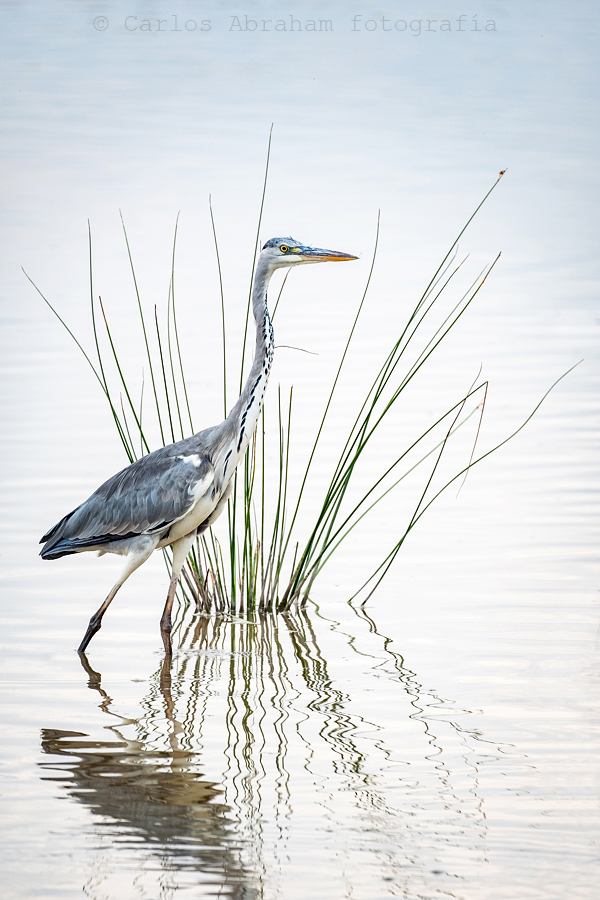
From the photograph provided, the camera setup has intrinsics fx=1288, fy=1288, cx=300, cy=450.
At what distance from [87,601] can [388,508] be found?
6.65 ft

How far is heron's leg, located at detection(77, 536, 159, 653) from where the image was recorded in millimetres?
5156

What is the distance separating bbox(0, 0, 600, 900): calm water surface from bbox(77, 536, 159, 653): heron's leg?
138 millimetres

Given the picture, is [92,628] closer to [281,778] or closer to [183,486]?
[183,486]

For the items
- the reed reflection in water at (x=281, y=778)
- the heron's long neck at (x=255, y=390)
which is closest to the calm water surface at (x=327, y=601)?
the reed reflection in water at (x=281, y=778)

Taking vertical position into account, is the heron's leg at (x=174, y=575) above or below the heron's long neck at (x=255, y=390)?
below

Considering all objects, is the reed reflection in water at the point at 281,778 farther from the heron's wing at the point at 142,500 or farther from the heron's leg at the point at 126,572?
the heron's wing at the point at 142,500

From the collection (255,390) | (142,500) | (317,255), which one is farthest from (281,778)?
(317,255)

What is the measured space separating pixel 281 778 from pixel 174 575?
144 cm

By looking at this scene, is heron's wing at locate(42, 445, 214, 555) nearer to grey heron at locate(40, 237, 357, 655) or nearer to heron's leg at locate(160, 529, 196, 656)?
grey heron at locate(40, 237, 357, 655)

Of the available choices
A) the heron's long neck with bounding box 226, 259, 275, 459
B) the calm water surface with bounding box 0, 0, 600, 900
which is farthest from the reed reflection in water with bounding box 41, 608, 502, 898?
the heron's long neck with bounding box 226, 259, 275, 459

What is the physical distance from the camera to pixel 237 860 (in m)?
3.48

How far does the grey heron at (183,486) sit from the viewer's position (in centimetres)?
513

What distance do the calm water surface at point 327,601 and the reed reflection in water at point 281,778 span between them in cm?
1

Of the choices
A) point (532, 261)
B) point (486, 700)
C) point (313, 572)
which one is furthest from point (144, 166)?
point (486, 700)
